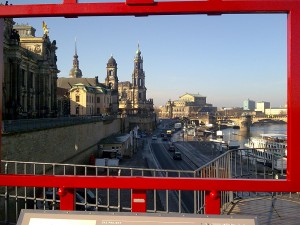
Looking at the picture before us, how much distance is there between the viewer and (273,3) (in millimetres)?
3225

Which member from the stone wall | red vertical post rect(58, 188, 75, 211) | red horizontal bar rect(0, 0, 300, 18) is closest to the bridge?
the stone wall

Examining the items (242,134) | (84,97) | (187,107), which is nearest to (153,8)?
(84,97)

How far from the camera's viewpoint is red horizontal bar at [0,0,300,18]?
324 cm

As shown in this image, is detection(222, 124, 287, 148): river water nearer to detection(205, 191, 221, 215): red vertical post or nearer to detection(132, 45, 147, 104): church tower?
A: detection(132, 45, 147, 104): church tower

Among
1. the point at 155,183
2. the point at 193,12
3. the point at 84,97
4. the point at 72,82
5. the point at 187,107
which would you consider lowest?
the point at 155,183

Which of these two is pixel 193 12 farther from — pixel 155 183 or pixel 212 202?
pixel 212 202

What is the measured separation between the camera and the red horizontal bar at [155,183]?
3.33 meters

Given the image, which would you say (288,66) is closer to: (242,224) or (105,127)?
(242,224)

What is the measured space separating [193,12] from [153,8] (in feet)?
1.35

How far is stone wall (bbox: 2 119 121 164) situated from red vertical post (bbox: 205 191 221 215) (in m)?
14.3

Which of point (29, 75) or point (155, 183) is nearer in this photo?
point (155, 183)

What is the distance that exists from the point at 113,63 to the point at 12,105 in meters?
74.0

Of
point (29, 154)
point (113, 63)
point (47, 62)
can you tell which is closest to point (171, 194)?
point (29, 154)

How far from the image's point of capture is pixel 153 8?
131 inches
